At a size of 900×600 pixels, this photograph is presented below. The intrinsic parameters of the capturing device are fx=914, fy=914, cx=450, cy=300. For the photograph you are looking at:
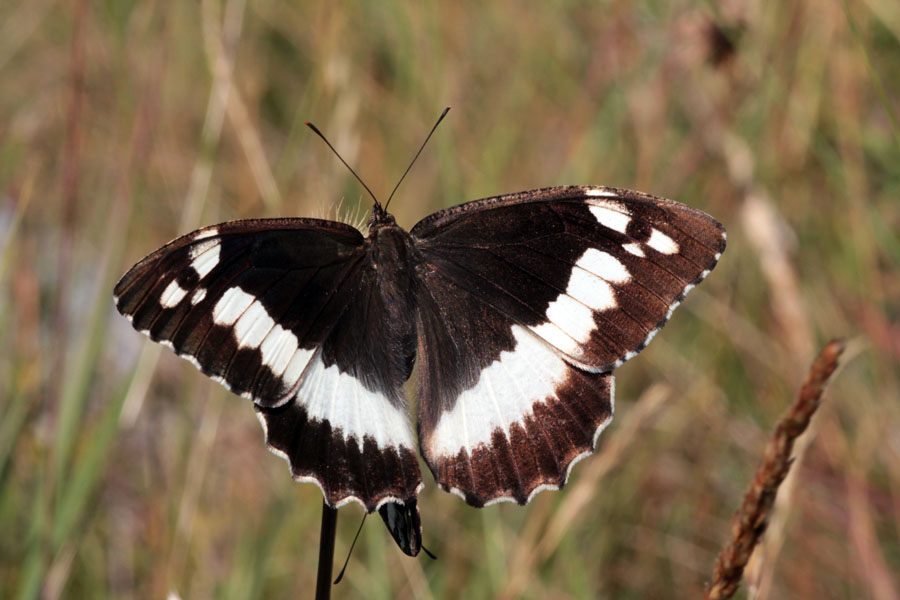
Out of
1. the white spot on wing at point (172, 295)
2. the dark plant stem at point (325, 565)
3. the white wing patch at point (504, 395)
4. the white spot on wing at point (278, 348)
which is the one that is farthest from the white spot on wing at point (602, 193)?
the dark plant stem at point (325, 565)

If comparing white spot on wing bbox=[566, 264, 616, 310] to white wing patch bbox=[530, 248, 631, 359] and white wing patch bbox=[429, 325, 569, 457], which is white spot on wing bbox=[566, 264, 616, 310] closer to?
white wing patch bbox=[530, 248, 631, 359]

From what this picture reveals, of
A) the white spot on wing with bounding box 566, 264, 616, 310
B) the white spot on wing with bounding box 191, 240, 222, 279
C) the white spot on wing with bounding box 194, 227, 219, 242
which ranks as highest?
the white spot on wing with bounding box 566, 264, 616, 310

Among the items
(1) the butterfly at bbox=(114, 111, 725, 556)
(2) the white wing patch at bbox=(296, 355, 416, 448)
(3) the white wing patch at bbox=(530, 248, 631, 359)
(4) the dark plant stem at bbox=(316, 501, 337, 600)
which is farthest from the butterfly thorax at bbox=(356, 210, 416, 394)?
(4) the dark plant stem at bbox=(316, 501, 337, 600)

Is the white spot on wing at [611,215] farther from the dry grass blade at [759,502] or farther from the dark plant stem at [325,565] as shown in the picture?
the dark plant stem at [325,565]

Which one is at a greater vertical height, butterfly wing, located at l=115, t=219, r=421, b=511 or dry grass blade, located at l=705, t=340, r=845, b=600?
butterfly wing, located at l=115, t=219, r=421, b=511

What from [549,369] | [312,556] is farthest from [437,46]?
[312,556]

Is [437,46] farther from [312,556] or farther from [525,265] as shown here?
[312,556]
